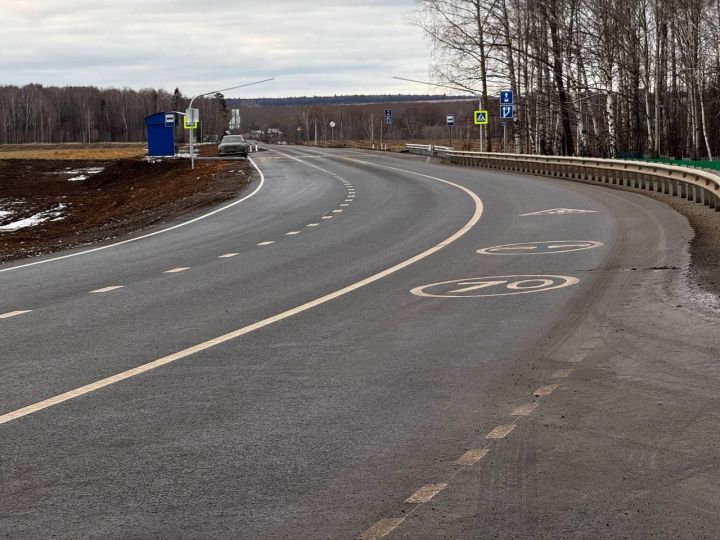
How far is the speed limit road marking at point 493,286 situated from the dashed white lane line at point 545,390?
4454 mm

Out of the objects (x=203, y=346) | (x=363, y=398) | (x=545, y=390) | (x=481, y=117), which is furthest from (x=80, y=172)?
(x=545, y=390)

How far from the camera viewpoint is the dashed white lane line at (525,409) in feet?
21.5

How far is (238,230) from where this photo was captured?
2158 centimetres

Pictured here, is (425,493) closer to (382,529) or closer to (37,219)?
(382,529)

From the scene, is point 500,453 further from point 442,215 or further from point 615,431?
point 442,215

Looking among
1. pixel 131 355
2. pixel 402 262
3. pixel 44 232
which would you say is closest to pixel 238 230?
pixel 402 262

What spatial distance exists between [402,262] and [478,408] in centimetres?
854

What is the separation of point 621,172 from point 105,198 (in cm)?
2078

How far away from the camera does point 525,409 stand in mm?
6652

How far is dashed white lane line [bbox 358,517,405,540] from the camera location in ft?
14.7

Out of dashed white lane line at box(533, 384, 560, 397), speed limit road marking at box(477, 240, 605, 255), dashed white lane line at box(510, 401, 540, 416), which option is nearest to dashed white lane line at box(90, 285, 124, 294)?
speed limit road marking at box(477, 240, 605, 255)

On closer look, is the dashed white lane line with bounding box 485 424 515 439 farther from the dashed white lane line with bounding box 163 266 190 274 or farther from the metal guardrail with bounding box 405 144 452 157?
the metal guardrail with bounding box 405 144 452 157

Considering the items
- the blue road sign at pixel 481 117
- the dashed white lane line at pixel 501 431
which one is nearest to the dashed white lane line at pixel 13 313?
the dashed white lane line at pixel 501 431

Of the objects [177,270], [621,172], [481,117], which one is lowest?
[177,270]
